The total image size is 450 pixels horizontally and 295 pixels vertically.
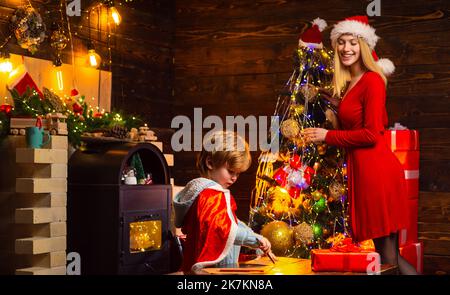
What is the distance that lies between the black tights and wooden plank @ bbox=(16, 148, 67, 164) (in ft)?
5.67

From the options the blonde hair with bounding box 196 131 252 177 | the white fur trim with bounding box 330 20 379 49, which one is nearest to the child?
the blonde hair with bounding box 196 131 252 177

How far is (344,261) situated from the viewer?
9.44 ft

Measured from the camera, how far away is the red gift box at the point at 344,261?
112 inches

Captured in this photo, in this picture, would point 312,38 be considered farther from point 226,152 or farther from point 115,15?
point 226,152

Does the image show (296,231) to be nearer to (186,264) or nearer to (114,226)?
(114,226)

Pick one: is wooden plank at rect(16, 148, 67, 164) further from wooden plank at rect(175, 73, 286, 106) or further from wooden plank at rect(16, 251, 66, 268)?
wooden plank at rect(175, 73, 286, 106)

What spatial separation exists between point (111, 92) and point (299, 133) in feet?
5.34

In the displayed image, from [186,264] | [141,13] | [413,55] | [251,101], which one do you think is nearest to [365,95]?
[186,264]

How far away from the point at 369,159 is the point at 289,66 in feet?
7.11

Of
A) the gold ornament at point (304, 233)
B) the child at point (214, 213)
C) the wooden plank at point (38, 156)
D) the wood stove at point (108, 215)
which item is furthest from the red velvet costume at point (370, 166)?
the wooden plank at point (38, 156)

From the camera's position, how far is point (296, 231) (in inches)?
182

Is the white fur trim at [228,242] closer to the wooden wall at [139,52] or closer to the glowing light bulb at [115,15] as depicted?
the wooden wall at [139,52]

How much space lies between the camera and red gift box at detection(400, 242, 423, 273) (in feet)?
15.6

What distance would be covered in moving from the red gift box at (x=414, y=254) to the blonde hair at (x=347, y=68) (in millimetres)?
1251
